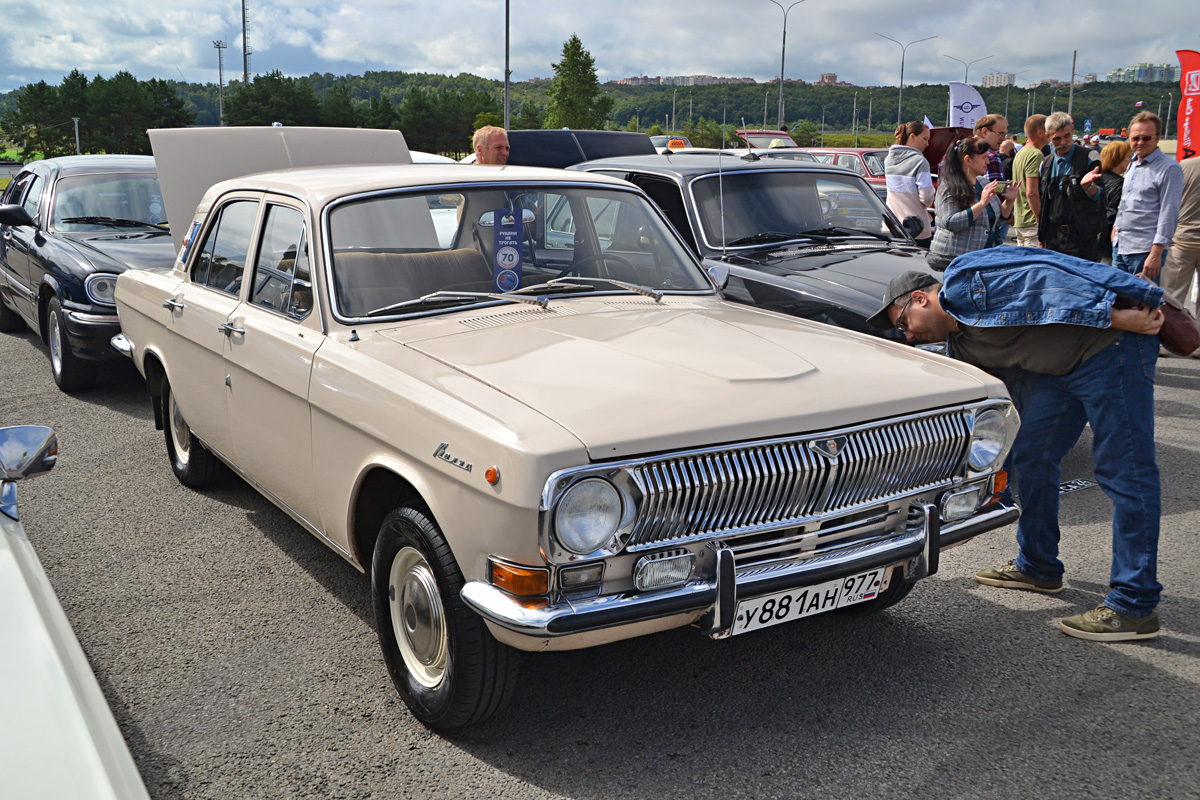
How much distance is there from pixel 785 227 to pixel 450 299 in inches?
151

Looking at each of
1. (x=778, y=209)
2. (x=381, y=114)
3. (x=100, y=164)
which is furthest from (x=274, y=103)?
(x=778, y=209)

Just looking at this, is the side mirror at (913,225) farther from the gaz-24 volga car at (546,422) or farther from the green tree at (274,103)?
the green tree at (274,103)

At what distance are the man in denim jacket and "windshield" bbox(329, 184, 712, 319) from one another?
118 centimetres

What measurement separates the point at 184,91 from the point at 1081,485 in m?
102

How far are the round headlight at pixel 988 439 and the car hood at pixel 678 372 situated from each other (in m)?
0.08

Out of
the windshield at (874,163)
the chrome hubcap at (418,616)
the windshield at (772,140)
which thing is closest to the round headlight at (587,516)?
the chrome hubcap at (418,616)

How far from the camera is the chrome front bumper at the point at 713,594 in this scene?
2.67 metres

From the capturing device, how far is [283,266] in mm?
4172

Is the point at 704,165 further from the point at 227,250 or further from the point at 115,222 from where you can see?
the point at 115,222

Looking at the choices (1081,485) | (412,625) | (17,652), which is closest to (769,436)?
(412,625)

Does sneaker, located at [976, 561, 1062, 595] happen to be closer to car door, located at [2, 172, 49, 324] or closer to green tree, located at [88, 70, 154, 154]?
car door, located at [2, 172, 49, 324]

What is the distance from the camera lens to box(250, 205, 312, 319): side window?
397cm

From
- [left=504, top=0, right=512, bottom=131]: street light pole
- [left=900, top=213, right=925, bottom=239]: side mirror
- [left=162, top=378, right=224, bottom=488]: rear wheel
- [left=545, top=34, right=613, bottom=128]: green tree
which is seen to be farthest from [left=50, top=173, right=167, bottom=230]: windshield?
[left=545, top=34, right=613, bottom=128]: green tree

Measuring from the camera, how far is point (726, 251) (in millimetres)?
6840
